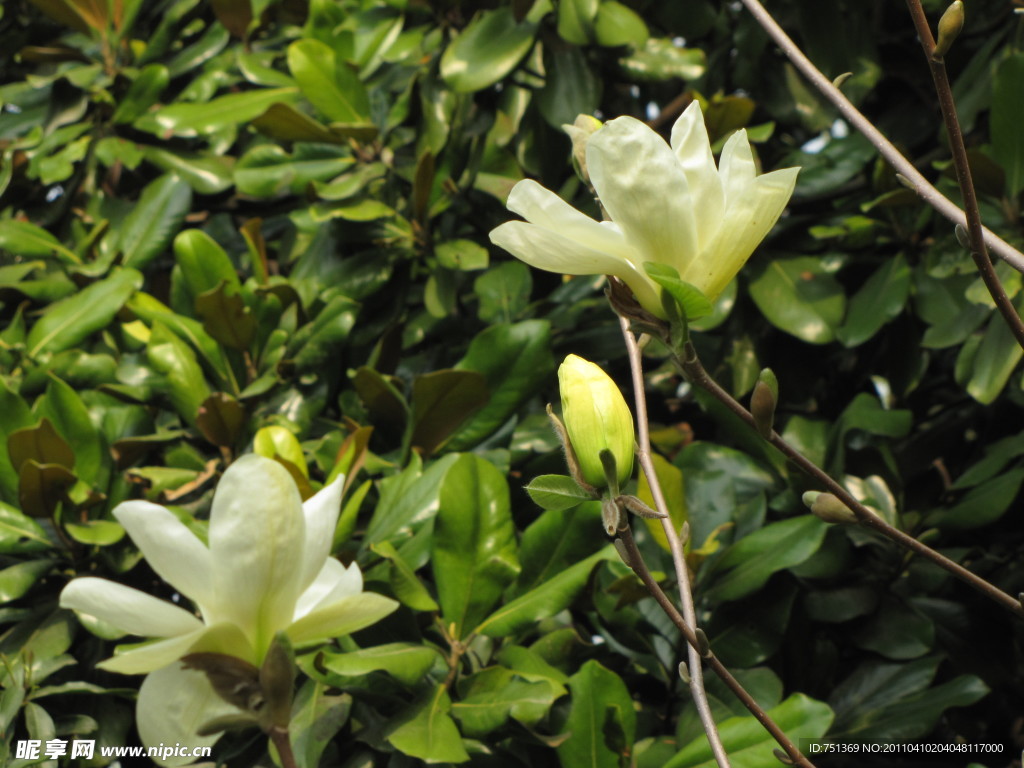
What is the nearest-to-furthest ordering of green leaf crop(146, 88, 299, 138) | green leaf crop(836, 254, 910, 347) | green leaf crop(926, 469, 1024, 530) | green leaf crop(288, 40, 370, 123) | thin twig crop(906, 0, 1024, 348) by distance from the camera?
thin twig crop(906, 0, 1024, 348) < green leaf crop(926, 469, 1024, 530) < green leaf crop(836, 254, 910, 347) < green leaf crop(288, 40, 370, 123) < green leaf crop(146, 88, 299, 138)

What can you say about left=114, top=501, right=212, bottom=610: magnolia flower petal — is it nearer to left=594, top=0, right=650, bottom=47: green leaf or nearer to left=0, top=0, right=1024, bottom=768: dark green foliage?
left=0, top=0, right=1024, bottom=768: dark green foliage

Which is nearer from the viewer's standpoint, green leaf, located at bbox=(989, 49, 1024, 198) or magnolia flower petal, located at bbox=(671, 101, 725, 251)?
magnolia flower petal, located at bbox=(671, 101, 725, 251)

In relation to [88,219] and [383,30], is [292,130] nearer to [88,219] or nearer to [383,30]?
[383,30]

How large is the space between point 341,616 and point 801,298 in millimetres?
746

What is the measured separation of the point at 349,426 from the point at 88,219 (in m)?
0.67

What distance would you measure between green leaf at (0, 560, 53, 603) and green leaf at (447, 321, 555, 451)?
1.53 ft

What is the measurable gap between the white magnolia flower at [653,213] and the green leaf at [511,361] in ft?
1.42

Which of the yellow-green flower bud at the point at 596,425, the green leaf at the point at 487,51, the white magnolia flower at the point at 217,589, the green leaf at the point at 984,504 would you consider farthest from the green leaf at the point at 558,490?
the green leaf at the point at 487,51

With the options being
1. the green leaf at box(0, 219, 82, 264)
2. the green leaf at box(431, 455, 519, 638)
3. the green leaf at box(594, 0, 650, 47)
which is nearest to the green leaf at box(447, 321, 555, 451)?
the green leaf at box(431, 455, 519, 638)

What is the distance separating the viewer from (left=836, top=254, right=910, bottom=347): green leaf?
106 centimetres

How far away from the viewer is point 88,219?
1.42 meters

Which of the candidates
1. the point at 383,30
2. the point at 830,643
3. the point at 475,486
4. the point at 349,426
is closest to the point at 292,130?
the point at 383,30

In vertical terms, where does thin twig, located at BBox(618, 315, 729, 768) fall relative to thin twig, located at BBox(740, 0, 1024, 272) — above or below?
below

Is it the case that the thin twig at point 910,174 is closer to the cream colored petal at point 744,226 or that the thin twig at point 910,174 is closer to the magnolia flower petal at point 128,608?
the cream colored petal at point 744,226
